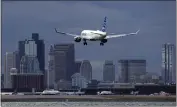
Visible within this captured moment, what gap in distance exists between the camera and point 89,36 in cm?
3753

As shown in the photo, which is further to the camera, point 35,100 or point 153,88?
point 153,88

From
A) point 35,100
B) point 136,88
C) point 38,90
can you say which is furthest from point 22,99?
point 136,88

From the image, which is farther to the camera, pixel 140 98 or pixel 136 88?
pixel 136 88

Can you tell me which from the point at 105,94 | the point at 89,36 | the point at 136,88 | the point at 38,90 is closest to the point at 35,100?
the point at 38,90

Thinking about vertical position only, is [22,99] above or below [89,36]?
below

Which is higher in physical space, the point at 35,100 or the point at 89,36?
the point at 89,36

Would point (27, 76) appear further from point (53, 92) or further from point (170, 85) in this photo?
point (170, 85)

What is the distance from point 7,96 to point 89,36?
3808cm

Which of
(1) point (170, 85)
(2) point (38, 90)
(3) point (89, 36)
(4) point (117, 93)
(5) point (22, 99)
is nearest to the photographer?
(3) point (89, 36)

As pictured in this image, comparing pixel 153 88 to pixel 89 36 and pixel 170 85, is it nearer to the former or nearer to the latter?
pixel 170 85

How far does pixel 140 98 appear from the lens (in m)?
75.9

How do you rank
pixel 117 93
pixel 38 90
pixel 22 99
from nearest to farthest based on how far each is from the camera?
pixel 22 99 → pixel 38 90 → pixel 117 93

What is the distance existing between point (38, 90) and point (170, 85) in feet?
55.3

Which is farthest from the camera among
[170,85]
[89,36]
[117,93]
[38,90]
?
[117,93]
